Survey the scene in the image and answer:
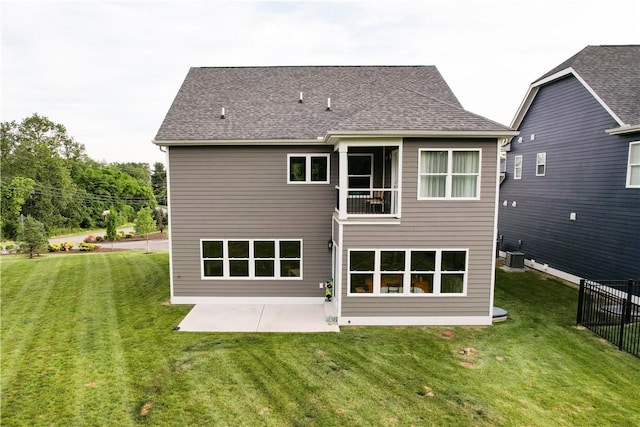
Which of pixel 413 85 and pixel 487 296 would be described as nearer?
pixel 487 296

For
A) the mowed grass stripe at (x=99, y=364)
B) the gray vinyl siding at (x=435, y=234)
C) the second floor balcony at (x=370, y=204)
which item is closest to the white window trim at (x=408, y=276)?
the gray vinyl siding at (x=435, y=234)

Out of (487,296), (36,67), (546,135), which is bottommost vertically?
(487,296)

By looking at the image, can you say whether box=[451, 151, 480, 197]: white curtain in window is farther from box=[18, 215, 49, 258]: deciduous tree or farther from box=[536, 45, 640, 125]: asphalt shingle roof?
box=[18, 215, 49, 258]: deciduous tree

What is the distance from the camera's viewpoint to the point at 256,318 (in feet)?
33.6

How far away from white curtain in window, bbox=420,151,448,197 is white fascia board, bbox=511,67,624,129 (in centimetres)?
729

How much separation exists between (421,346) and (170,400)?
5.61 meters

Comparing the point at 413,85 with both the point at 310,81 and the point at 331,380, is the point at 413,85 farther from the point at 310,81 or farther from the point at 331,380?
the point at 331,380

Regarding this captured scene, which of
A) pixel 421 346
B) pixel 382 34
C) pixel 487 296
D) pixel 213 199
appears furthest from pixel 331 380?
pixel 382 34

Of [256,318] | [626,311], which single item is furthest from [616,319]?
[256,318]

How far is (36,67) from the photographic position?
909 inches

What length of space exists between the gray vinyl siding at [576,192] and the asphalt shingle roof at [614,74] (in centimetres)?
48

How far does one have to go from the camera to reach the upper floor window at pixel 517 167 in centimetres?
1803

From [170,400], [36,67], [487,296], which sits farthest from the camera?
[36,67]

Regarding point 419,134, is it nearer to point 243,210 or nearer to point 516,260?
point 243,210
